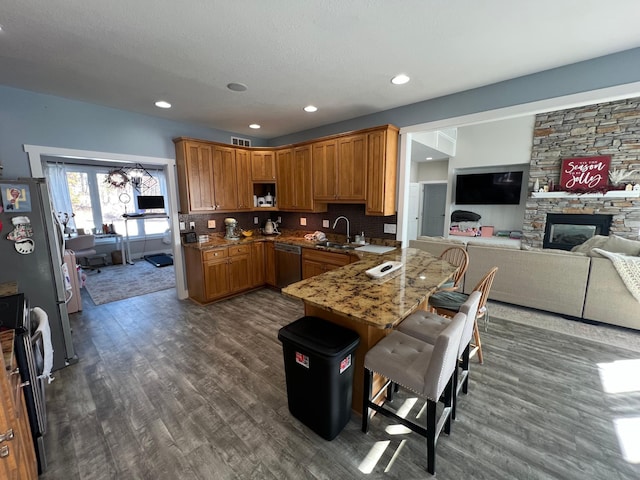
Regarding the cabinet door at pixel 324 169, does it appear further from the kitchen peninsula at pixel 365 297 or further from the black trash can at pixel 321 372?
the black trash can at pixel 321 372

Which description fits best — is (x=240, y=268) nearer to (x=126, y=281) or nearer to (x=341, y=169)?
(x=341, y=169)

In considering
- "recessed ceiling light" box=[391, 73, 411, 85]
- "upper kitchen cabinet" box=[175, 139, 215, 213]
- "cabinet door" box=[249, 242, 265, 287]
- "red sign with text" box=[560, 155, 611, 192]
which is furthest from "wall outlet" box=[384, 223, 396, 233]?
"red sign with text" box=[560, 155, 611, 192]

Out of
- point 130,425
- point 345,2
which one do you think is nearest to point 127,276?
point 130,425

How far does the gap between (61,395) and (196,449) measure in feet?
4.60

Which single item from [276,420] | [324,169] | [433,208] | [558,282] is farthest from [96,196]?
[558,282]

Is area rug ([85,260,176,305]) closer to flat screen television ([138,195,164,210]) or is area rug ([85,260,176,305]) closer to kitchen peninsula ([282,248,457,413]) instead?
flat screen television ([138,195,164,210])

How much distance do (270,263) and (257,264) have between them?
0.22m

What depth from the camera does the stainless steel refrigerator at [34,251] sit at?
2.14 m

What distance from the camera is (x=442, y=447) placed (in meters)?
1.66

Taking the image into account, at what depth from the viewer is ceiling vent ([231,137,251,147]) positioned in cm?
459

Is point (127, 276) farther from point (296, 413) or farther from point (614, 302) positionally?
point (614, 302)

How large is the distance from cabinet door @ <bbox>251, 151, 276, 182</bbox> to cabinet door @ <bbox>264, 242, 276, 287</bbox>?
1159mm

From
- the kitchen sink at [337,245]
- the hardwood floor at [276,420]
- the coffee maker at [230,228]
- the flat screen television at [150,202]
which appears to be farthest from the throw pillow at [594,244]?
the flat screen television at [150,202]

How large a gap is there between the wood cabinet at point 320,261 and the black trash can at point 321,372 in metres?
1.84
